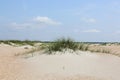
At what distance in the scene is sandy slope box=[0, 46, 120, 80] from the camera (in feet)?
41.1

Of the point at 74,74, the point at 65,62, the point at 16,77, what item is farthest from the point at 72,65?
the point at 16,77

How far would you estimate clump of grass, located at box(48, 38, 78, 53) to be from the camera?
16.7 metres

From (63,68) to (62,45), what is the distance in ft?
11.2

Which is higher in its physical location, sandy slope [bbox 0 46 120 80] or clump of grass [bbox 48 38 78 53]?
clump of grass [bbox 48 38 78 53]

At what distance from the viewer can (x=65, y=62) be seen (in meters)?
14.8

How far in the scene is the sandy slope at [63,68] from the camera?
41.1ft

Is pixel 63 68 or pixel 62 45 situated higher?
pixel 62 45

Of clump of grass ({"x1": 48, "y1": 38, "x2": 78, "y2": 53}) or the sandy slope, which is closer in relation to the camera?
the sandy slope

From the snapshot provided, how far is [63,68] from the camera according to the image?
13.9 m

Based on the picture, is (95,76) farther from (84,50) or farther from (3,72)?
(84,50)

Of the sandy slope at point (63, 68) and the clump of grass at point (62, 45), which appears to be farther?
the clump of grass at point (62, 45)

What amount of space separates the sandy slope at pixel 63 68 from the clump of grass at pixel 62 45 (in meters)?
0.84

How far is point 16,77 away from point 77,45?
243 inches

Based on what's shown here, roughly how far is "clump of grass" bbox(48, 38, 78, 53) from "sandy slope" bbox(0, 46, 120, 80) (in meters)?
0.84
